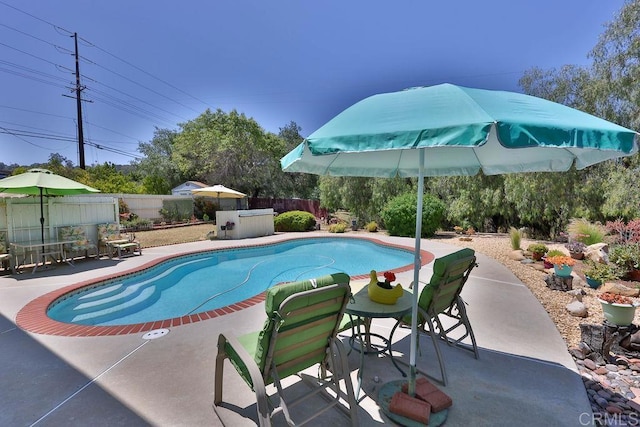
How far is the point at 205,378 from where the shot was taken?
9.06ft

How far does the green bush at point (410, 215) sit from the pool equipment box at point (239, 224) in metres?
6.40

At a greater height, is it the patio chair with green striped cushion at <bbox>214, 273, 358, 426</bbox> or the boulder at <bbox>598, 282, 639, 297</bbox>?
the patio chair with green striped cushion at <bbox>214, 273, 358, 426</bbox>

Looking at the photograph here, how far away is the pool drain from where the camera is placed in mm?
3631

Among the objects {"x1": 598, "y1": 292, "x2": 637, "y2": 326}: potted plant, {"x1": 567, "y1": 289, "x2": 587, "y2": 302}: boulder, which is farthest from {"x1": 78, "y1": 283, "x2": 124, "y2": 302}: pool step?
{"x1": 567, "y1": 289, "x2": 587, "y2": 302}: boulder

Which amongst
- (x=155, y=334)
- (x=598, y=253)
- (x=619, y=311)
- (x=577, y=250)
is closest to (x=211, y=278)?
(x=155, y=334)

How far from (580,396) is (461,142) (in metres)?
2.58

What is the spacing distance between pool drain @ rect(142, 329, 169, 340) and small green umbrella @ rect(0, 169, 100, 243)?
574 cm

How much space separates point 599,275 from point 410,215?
821 centimetres

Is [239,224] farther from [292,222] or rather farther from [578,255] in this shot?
[578,255]

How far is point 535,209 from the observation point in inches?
485

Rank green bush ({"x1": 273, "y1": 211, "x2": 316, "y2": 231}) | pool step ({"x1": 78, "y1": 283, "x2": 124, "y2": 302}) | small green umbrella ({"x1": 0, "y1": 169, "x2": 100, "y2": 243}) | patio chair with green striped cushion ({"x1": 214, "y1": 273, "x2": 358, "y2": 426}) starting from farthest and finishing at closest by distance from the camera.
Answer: green bush ({"x1": 273, "y1": 211, "x2": 316, "y2": 231}) < small green umbrella ({"x1": 0, "y1": 169, "x2": 100, "y2": 243}) < pool step ({"x1": 78, "y1": 283, "x2": 124, "y2": 302}) < patio chair with green striped cushion ({"x1": 214, "y1": 273, "x2": 358, "y2": 426})

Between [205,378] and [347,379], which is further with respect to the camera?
[205,378]

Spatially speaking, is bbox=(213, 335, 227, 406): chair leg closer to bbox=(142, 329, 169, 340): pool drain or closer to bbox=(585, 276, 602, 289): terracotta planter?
bbox=(142, 329, 169, 340): pool drain
